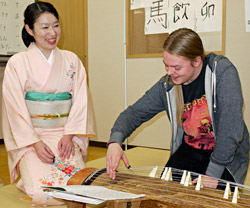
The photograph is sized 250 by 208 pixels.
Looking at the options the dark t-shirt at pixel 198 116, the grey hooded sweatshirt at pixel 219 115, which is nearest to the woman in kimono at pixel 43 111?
the grey hooded sweatshirt at pixel 219 115

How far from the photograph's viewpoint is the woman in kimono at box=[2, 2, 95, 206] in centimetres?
177

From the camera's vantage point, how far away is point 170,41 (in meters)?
1.47

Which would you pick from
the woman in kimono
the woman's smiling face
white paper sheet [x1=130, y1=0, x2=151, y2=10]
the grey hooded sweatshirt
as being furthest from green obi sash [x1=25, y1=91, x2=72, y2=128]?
white paper sheet [x1=130, y1=0, x2=151, y2=10]

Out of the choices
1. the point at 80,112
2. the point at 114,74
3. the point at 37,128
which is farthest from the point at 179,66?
the point at 114,74

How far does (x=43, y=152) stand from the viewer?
5.73 feet

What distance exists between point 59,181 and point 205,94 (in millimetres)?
919

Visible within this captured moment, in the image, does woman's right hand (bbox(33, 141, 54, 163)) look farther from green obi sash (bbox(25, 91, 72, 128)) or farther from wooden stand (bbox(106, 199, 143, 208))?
wooden stand (bbox(106, 199, 143, 208))

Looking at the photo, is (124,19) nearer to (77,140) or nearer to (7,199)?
(77,140)

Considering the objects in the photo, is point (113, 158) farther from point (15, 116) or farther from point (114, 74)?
point (114, 74)

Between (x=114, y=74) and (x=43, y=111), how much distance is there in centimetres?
207

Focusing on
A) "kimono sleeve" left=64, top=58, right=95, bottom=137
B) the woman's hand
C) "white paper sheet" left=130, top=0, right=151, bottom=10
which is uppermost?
"white paper sheet" left=130, top=0, right=151, bottom=10

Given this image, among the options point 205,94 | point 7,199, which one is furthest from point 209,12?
point 7,199

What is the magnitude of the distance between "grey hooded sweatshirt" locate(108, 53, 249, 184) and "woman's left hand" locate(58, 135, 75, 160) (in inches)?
15.5

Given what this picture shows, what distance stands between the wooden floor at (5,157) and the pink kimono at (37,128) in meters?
0.79
